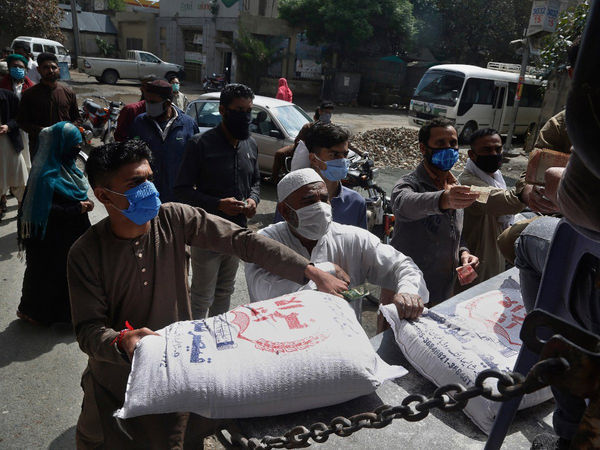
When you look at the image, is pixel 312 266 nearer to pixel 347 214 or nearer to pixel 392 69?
pixel 347 214

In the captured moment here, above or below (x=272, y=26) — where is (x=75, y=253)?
below

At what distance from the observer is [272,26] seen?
27.0 meters

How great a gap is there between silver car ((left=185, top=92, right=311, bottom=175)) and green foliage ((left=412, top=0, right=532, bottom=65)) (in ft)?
68.1

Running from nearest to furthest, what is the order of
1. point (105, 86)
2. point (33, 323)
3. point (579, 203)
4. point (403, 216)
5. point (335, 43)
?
point (579, 203) → point (403, 216) → point (33, 323) → point (105, 86) → point (335, 43)

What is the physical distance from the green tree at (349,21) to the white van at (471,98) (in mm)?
8841

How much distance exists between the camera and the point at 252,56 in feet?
82.6

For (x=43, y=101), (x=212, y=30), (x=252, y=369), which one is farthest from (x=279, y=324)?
(x=212, y=30)

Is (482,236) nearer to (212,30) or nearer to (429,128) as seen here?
(429,128)

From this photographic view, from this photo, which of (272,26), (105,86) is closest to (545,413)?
(105,86)

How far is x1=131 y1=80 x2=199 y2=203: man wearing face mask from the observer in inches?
182

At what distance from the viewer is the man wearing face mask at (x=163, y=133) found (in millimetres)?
4621

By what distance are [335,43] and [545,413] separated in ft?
86.0

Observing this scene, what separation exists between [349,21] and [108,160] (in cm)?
2449

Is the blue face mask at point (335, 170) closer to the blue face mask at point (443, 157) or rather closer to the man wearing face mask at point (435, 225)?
the man wearing face mask at point (435, 225)
